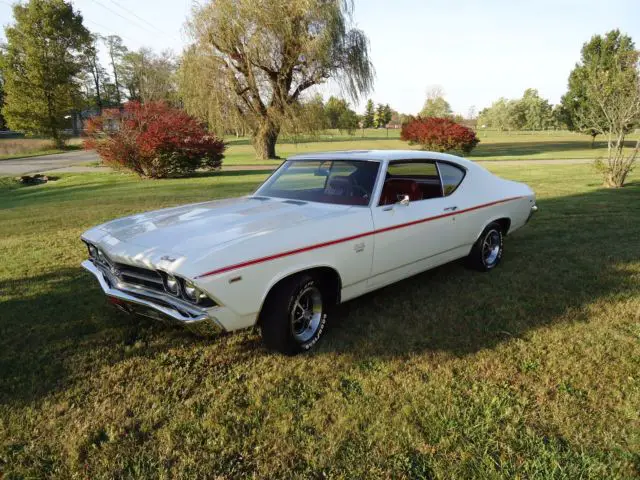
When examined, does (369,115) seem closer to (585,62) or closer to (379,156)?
(585,62)

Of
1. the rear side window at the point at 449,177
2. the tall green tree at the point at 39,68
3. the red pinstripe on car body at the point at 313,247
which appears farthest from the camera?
the tall green tree at the point at 39,68

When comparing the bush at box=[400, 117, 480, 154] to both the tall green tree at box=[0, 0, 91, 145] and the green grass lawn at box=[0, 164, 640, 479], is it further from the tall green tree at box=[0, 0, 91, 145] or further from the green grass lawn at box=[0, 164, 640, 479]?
the tall green tree at box=[0, 0, 91, 145]

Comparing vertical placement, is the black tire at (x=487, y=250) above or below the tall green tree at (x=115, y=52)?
below

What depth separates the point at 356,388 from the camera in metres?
2.88

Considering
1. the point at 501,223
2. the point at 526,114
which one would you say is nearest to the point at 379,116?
the point at 526,114

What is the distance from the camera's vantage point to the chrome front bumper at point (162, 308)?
2729 mm

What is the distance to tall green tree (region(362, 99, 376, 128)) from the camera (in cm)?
11149

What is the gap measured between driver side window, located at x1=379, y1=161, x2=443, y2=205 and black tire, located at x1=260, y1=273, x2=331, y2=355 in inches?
42.1

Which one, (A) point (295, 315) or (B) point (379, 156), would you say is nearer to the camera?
(A) point (295, 315)

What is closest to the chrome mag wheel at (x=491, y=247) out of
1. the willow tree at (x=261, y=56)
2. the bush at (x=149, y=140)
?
the bush at (x=149, y=140)

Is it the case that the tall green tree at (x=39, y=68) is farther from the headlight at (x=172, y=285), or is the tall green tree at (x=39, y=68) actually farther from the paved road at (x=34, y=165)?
the headlight at (x=172, y=285)

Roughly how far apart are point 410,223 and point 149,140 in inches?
618

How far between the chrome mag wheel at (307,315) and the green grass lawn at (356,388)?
185 mm

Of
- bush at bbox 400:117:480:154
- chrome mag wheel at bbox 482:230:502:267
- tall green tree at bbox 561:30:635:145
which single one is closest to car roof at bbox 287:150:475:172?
chrome mag wheel at bbox 482:230:502:267
